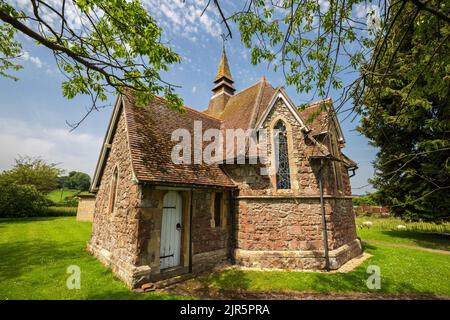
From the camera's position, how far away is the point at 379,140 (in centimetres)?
1817

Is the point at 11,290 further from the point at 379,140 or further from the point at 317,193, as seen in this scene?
the point at 379,140

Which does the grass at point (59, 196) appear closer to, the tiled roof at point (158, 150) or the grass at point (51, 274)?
the grass at point (51, 274)

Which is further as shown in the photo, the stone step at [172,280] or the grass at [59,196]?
the grass at [59,196]

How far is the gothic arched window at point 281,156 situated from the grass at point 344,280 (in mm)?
3639

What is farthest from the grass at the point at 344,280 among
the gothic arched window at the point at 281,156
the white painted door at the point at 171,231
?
the gothic arched window at the point at 281,156

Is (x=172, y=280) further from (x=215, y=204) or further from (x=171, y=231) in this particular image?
(x=215, y=204)

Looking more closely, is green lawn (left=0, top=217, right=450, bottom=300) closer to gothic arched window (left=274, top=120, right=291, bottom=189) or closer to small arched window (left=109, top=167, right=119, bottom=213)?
small arched window (left=109, top=167, right=119, bottom=213)

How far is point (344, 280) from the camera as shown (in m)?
7.73

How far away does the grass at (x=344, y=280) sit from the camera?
7.10 meters

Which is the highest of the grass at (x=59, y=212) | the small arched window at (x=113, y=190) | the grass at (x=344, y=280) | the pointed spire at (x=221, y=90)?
the pointed spire at (x=221, y=90)

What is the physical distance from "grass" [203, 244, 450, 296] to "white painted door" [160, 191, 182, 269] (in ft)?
5.12

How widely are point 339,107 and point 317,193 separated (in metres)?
6.43

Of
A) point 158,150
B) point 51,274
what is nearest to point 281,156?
point 158,150
